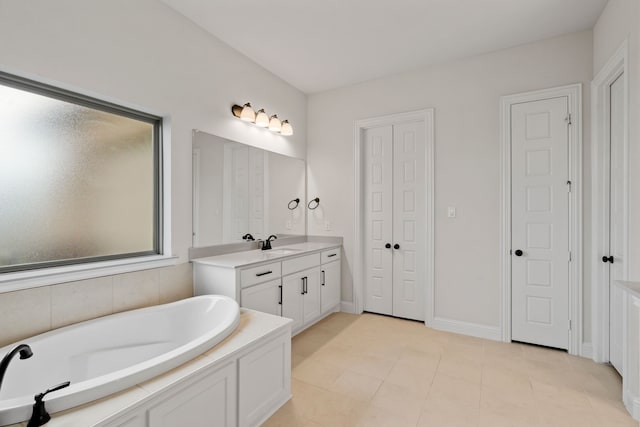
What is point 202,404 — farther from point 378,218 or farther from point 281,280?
point 378,218

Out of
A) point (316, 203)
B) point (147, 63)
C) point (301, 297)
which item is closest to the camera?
point (147, 63)

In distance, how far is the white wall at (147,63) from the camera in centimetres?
165

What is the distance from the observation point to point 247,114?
9.60 ft

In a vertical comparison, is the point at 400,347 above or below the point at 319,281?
below

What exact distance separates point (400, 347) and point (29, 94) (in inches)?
126

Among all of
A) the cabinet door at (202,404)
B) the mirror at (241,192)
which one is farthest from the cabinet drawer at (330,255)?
the cabinet door at (202,404)

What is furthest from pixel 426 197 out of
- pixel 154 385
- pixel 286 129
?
pixel 154 385

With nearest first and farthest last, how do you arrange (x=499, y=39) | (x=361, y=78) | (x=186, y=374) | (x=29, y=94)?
(x=186, y=374), (x=29, y=94), (x=499, y=39), (x=361, y=78)

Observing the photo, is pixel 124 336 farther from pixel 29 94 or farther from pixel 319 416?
pixel 29 94

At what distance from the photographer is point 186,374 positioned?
52.7 inches

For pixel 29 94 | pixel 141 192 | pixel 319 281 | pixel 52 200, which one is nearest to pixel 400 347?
pixel 319 281

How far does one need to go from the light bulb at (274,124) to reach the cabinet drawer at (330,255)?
1.45 meters

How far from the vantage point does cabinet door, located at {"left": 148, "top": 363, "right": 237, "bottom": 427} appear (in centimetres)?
125

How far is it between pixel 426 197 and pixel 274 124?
180cm
